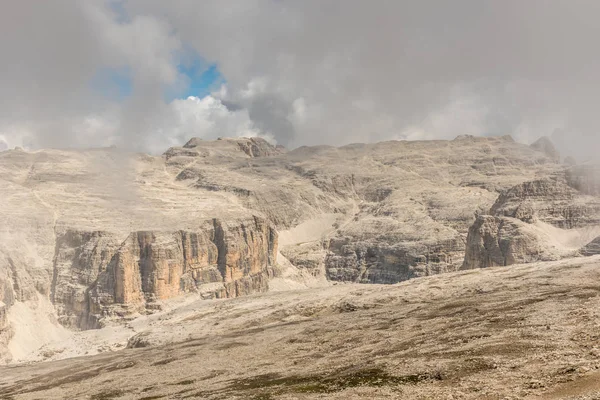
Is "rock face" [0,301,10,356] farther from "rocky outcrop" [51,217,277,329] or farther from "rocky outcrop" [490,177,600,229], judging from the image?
"rocky outcrop" [490,177,600,229]

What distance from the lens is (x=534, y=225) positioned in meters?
167

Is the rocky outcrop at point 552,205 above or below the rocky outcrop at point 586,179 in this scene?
below

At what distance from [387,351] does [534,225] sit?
138 m

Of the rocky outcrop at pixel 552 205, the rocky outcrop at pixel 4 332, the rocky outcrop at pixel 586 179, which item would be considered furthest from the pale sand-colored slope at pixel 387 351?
the rocky outcrop at pixel 586 179

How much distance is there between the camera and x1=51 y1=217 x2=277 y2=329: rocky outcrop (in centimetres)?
14062

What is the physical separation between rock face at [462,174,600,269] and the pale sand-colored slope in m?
59.9

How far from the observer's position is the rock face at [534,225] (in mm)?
148875

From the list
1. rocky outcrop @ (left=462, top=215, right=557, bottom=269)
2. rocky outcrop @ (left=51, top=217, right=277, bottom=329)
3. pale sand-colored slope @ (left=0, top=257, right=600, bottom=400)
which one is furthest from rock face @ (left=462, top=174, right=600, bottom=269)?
rocky outcrop @ (left=51, top=217, right=277, bottom=329)

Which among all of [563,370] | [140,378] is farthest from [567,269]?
[140,378]

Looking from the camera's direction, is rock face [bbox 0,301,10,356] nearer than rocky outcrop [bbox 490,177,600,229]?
Yes

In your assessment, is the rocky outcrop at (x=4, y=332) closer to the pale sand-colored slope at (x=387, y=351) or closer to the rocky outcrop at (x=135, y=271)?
the pale sand-colored slope at (x=387, y=351)

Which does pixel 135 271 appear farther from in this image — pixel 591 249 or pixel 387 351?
pixel 591 249

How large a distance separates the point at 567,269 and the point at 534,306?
1083 inches

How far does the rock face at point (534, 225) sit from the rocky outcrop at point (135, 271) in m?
75.5
